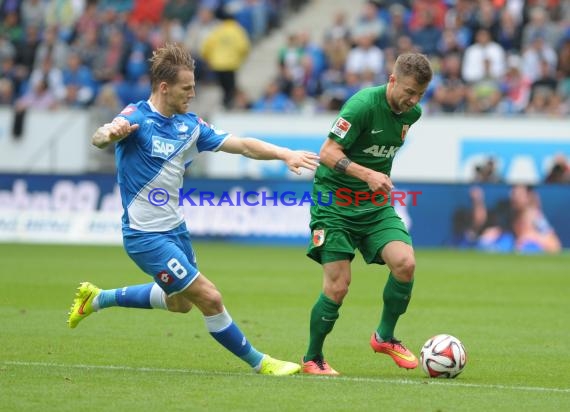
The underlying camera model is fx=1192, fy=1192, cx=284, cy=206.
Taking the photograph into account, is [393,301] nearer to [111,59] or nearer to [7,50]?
[111,59]

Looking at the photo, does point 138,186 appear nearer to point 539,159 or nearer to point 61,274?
point 61,274

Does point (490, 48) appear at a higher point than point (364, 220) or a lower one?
higher

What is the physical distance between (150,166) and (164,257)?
0.71m

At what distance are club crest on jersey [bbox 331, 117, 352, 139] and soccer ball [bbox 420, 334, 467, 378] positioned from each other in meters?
1.75

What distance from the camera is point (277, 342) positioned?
1096 centimetres

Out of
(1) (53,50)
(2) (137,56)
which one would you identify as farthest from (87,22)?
(2) (137,56)

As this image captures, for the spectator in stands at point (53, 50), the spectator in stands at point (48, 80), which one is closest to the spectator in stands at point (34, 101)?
the spectator in stands at point (48, 80)

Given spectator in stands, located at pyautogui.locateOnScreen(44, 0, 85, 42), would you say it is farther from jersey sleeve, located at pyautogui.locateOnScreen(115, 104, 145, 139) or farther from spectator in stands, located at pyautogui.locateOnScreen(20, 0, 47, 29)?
jersey sleeve, located at pyautogui.locateOnScreen(115, 104, 145, 139)

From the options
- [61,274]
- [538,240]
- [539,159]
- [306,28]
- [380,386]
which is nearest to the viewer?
[380,386]

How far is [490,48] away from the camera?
25844 millimetres

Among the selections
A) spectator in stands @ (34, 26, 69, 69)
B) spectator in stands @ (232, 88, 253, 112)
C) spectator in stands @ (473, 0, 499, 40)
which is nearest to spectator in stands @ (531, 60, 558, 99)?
spectator in stands @ (473, 0, 499, 40)

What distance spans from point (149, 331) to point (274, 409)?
4.53 metres

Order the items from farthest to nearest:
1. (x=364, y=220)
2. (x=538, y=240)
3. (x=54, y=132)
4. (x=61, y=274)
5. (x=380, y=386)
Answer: (x=54, y=132)
(x=538, y=240)
(x=61, y=274)
(x=364, y=220)
(x=380, y=386)

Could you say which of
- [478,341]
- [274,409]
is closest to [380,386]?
[274,409]
